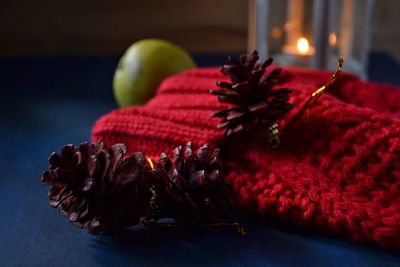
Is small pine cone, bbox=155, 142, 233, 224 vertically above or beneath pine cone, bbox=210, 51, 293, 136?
beneath

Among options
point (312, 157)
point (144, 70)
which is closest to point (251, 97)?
point (312, 157)

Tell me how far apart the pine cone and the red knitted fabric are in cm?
2

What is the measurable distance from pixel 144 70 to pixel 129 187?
323mm

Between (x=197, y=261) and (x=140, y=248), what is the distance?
0.14ft

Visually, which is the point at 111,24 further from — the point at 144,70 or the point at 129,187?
the point at 129,187

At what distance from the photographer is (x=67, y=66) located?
1039 millimetres

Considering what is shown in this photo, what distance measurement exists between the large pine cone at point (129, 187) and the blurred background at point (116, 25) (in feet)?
2.86

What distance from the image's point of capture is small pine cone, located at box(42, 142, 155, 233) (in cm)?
34

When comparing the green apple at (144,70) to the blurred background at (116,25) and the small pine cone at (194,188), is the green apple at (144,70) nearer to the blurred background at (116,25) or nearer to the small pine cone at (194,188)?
the small pine cone at (194,188)

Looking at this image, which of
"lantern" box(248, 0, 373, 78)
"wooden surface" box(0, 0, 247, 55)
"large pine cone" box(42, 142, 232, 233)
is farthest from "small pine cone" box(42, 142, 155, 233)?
"wooden surface" box(0, 0, 247, 55)

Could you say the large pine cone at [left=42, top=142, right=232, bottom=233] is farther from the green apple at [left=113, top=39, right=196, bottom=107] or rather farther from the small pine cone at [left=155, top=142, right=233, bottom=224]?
the green apple at [left=113, top=39, right=196, bottom=107]

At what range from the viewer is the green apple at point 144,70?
0.65 metres

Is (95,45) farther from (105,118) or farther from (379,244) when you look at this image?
(379,244)

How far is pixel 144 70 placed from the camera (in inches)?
25.7
